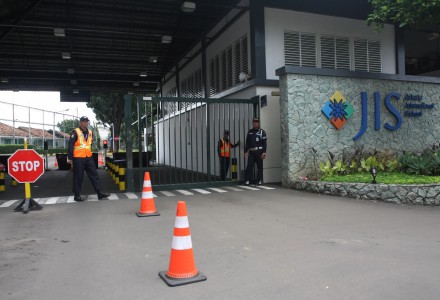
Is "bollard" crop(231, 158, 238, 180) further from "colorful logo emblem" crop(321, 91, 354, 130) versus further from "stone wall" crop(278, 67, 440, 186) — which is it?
"colorful logo emblem" crop(321, 91, 354, 130)

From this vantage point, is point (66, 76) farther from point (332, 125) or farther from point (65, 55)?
point (332, 125)

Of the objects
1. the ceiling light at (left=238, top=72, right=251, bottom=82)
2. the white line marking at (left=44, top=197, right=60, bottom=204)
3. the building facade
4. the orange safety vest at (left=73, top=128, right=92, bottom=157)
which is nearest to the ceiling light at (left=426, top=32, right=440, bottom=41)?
the building facade

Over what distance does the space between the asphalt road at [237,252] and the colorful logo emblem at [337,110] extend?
362 cm

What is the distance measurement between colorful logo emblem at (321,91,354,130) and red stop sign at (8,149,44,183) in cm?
765

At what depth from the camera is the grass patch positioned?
8.58m

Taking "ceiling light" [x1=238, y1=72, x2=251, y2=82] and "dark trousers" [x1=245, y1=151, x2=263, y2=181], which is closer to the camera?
"dark trousers" [x1=245, y1=151, x2=263, y2=181]

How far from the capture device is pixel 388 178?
9445 millimetres

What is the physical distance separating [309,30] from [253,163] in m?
5.30

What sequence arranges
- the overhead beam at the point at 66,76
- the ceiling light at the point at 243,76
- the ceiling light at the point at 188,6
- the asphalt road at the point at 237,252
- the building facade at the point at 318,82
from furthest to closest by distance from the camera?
the overhead beam at the point at 66,76 → the ceiling light at the point at 243,76 → the ceiling light at the point at 188,6 → the building facade at the point at 318,82 → the asphalt road at the point at 237,252

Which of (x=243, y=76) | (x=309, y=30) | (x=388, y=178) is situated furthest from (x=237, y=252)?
(x=309, y=30)

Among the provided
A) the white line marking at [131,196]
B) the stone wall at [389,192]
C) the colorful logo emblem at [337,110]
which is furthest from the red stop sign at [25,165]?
the colorful logo emblem at [337,110]

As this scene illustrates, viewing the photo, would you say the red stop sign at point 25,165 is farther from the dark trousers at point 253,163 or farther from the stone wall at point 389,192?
the stone wall at point 389,192

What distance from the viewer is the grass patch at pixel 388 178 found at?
858cm

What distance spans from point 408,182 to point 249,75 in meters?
6.15
